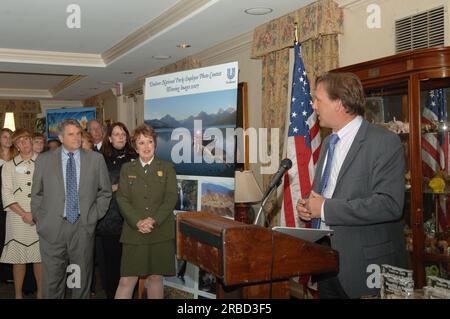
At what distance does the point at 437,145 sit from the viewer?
2859mm

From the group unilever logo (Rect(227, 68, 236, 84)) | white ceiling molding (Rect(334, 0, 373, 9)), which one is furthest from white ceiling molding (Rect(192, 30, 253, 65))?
unilever logo (Rect(227, 68, 236, 84))

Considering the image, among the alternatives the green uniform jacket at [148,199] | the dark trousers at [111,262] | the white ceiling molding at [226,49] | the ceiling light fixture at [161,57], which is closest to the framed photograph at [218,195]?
the green uniform jacket at [148,199]

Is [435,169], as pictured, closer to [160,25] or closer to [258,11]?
[258,11]

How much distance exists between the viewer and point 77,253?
335cm

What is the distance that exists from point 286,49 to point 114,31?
214cm

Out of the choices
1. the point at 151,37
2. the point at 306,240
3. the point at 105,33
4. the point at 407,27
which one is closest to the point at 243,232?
the point at 306,240

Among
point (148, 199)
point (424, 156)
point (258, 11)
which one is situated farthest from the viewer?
point (258, 11)

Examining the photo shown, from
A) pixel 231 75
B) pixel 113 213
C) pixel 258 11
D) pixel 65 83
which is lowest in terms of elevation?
pixel 113 213

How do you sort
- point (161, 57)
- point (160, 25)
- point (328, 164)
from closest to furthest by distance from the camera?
1. point (328, 164)
2. point (160, 25)
3. point (161, 57)

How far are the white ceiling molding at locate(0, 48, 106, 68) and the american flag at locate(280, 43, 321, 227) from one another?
402cm

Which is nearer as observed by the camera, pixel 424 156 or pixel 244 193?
pixel 424 156

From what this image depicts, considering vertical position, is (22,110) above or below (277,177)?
above

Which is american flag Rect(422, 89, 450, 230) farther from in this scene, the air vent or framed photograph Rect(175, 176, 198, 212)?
framed photograph Rect(175, 176, 198, 212)

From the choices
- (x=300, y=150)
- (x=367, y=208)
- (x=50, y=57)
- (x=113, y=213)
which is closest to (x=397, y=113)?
(x=300, y=150)
